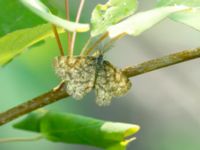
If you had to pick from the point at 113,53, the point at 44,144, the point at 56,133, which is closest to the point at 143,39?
the point at 113,53

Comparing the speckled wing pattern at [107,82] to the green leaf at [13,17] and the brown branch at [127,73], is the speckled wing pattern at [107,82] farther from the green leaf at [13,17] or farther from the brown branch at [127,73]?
the green leaf at [13,17]

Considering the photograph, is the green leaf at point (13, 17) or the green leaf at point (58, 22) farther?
the green leaf at point (13, 17)

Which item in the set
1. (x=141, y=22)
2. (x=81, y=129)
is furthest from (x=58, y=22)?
(x=81, y=129)

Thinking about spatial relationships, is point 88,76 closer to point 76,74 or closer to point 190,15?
point 76,74

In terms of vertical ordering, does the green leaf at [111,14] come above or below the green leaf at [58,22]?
above

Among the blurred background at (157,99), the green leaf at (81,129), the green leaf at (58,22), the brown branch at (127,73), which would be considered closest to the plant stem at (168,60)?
the brown branch at (127,73)

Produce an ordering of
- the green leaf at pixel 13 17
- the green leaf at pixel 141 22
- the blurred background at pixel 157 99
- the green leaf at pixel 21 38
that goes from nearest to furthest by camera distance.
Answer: the green leaf at pixel 141 22 < the green leaf at pixel 21 38 < the green leaf at pixel 13 17 < the blurred background at pixel 157 99
